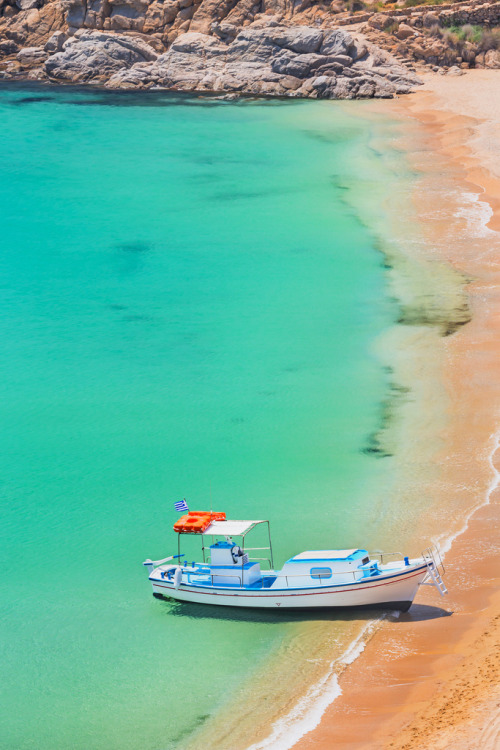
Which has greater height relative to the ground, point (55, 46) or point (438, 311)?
point (55, 46)

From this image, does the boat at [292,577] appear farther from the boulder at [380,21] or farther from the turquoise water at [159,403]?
the boulder at [380,21]

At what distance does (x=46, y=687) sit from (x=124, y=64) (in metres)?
70.3

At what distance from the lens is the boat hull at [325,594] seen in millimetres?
17906

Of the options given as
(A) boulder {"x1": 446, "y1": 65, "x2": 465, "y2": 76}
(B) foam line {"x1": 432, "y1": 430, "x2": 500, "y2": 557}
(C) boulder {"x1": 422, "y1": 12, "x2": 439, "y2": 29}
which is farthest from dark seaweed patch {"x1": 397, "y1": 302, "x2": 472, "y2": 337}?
(C) boulder {"x1": 422, "y1": 12, "x2": 439, "y2": 29}

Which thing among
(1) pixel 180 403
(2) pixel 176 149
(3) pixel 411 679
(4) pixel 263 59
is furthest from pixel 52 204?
(3) pixel 411 679

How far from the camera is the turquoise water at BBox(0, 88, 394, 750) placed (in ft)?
58.3

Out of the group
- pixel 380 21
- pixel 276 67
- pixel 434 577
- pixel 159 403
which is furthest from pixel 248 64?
pixel 434 577

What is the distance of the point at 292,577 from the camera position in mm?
18688

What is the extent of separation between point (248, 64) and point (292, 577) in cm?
6370

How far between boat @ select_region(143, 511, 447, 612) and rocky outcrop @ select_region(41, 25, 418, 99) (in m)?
56.8

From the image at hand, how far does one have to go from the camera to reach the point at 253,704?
1625cm

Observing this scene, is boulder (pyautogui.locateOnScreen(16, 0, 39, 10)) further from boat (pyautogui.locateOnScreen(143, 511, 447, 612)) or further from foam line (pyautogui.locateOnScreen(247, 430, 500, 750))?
foam line (pyautogui.locateOnScreen(247, 430, 500, 750))

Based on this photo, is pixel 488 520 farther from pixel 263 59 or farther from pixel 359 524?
pixel 263 59

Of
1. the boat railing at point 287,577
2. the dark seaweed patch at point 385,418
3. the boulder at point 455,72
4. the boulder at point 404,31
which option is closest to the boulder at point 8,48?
the boulder at point 404,31
